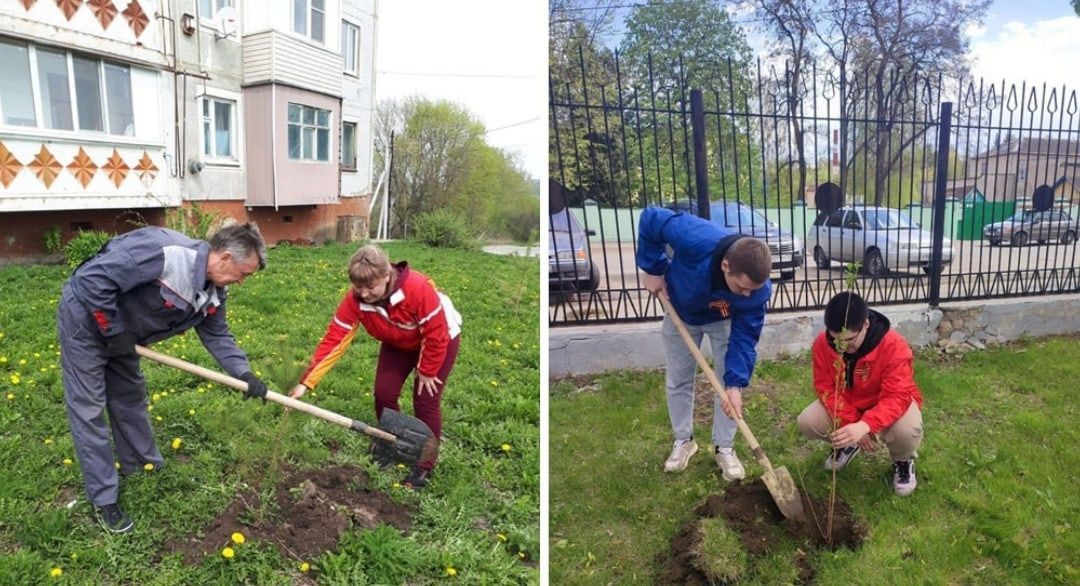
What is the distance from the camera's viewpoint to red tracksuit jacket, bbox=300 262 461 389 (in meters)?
2.49

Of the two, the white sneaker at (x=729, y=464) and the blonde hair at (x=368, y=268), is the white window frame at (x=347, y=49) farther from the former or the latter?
the white sneaker at (x=729, y=464)

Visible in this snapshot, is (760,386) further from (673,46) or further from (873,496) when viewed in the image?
(673,46)

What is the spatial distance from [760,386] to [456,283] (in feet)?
10.1

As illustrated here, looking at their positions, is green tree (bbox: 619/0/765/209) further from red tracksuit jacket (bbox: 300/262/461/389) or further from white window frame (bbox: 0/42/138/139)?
white window frame (bbox: 0/42/138/139)

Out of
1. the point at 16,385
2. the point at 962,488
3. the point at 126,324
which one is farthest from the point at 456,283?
the point at 962,488

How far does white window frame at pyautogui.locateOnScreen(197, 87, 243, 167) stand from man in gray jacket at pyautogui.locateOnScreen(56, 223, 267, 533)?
5.34 metres

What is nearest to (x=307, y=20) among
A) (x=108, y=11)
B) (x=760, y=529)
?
(x=108, y=11)

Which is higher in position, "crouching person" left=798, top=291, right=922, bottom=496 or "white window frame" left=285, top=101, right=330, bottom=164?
"white window frame" left=285, top=101, right=330, bottom=164

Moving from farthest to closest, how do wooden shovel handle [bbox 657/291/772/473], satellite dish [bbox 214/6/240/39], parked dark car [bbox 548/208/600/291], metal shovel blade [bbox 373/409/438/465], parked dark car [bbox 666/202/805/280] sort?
satellite dish [bbox 214/6/240/39] < parked dark car [bbox 666/202/805/280] < parked dark car [bbox 548/208/600/291] < metal shovel blade [bbox 373/409/438/465] < wooden shovel handle [bbox 657/291/772/473]

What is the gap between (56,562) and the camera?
2.15m

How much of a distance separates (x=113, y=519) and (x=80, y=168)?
5.10 m

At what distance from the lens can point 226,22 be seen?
7.00 metres

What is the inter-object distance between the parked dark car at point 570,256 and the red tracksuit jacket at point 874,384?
68.4 inches

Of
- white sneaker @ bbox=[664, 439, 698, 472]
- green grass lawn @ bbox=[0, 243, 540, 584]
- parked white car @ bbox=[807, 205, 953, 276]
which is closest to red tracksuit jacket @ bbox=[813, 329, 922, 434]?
white sneaker @ bbox=[664, 439, 698, 472]
